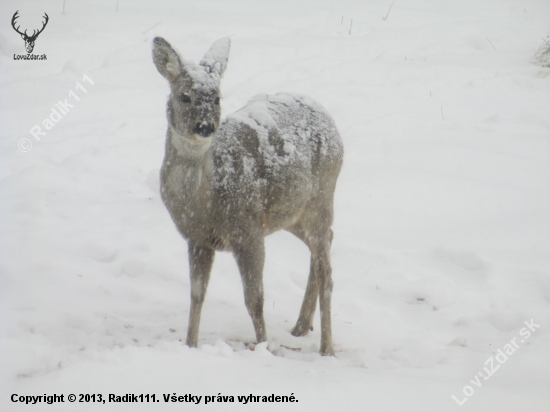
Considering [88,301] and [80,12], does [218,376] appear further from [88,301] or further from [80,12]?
[80,12]

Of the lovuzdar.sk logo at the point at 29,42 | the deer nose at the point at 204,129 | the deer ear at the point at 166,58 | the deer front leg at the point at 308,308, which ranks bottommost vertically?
the deer front leg at the point at 308,308

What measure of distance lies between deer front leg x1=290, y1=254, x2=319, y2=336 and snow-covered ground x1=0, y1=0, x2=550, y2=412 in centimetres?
12

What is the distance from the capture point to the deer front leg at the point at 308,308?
487 cm

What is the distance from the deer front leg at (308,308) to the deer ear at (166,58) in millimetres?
1860

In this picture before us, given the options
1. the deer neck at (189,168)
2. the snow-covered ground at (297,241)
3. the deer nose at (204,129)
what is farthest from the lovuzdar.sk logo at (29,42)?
the deer nose at (204,129)

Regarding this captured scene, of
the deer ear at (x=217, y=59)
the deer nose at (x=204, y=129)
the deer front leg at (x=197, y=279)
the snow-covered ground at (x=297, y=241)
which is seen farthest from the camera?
the deer front leg at (x=197, y=279)

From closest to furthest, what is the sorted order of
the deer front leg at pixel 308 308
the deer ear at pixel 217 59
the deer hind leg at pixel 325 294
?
the deer ear at pixel 217 59, the deer hind leg at pixel 325 294, the deer front leg at pixel 308 308

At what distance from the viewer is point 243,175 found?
4105 mm

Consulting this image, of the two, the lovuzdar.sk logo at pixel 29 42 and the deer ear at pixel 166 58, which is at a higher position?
the deer ear at pixel 166 58

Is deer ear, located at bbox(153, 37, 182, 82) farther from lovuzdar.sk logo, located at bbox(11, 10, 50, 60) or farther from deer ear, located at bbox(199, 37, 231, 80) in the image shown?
lovuzdar.sk logo, located at bbox(11, 10, 50, 60)

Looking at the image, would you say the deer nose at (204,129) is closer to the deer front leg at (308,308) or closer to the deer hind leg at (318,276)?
the deer hind leg at (318,276)

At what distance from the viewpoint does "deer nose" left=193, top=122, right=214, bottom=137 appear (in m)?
3.66

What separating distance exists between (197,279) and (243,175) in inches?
32.7

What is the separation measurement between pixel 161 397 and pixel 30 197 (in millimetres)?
4363
